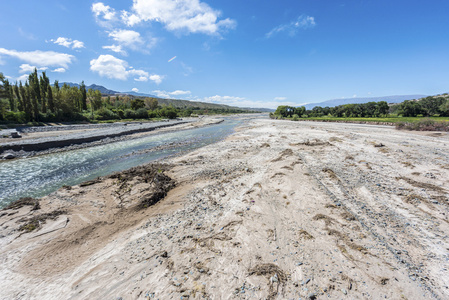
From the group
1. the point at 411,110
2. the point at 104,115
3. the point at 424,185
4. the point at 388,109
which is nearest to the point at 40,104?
the point at 104,115

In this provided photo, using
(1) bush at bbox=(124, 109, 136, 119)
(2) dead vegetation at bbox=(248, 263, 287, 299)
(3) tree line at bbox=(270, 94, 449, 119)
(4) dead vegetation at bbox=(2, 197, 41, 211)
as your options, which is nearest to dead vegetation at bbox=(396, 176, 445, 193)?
(2) dead vegetation at bbox=(248, 263, 287, 299)

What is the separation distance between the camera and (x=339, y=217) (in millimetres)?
6230

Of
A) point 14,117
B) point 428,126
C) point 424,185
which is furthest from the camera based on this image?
point 14,117

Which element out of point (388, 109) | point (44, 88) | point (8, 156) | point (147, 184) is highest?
point (44, 88)

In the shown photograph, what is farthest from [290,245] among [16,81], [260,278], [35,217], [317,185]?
[16,81]

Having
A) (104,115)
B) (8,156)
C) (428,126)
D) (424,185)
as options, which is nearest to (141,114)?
(104,115)

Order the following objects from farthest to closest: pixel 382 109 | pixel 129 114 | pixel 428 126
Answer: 1. pixel 129 114
2. pixel 382 109
3. pixel 428 126

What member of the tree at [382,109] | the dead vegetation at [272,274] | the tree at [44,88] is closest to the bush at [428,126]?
the tree at [382,109]

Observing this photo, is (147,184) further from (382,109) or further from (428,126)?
(382,109)

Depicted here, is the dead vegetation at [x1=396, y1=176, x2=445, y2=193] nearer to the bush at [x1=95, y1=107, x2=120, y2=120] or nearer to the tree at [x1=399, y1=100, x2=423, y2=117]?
the bush at [x1=95, y1=107, x2=120, y2=120]

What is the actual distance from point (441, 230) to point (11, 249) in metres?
14.2

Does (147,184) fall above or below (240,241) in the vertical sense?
above

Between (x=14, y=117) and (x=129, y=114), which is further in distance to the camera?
(x=129, y=114)

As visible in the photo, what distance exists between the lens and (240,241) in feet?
16.9
